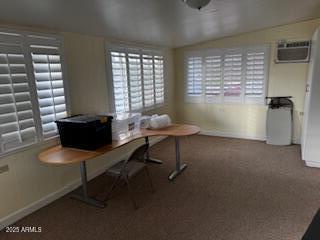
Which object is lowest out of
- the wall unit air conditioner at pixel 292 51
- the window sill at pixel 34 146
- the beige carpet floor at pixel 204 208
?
the beige carpet floor at pixel 204 208

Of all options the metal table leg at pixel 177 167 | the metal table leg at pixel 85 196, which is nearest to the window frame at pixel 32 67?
the metal table leg at pixel 85 196

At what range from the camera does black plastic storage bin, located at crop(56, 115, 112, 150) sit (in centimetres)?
255

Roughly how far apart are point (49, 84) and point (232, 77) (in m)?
3.67

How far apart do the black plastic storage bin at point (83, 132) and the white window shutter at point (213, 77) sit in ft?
10.3

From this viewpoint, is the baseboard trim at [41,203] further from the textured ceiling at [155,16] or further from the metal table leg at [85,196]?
the textured ceiling at [155,16]

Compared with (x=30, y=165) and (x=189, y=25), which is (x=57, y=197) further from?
(x=189, y=25)

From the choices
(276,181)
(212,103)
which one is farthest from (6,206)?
(212,103)

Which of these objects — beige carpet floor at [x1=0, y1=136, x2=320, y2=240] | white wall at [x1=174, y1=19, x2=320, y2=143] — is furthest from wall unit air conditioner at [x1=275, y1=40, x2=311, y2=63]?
beige carpet floor at [x1=0, y1=136, x2=320, y2=240]

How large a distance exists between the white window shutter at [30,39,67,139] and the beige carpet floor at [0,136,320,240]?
3.33 feet

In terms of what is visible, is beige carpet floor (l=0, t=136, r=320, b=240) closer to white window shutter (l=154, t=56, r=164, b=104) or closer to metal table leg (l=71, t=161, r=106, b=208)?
metal table leg (l=71, t=161, r=106, b=208)

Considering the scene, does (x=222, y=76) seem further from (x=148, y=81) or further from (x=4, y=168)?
(x=4, y=168)

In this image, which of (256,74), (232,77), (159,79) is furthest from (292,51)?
(159,79)

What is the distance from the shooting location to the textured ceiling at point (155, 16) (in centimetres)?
217

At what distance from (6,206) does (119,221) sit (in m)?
1.19
